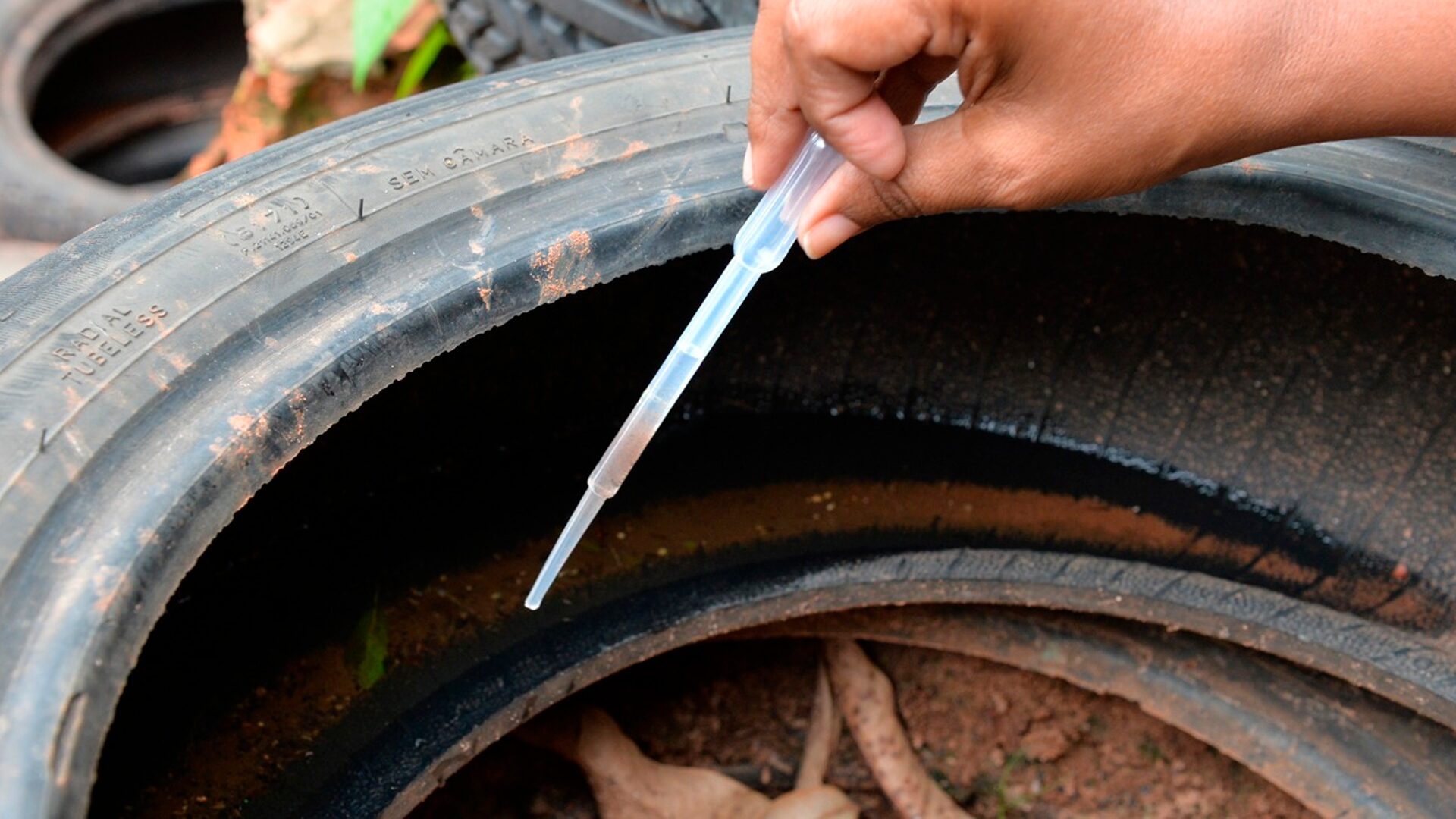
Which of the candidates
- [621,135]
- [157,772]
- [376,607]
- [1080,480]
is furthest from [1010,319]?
[157,772]

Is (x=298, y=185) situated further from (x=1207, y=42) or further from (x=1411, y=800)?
(x=1411, y=800)

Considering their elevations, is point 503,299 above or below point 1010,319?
below

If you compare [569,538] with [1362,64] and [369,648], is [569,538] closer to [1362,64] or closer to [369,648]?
[369,648]

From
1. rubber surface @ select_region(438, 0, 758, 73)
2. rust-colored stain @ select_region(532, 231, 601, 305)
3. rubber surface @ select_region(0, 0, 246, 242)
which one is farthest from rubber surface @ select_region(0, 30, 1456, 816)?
rubber surface @ select_region(0, 0, 246, 242)

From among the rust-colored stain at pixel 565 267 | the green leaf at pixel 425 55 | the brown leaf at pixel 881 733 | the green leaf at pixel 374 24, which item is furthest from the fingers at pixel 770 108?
the green leaf at pixel 425 55

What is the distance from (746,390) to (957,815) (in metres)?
0.46

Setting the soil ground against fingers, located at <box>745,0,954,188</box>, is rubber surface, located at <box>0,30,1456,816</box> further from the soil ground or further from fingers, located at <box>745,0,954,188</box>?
the soil ground

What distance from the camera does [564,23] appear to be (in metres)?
1.30

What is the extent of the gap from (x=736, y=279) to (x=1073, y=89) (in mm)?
204

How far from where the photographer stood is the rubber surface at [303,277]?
0.54 metres

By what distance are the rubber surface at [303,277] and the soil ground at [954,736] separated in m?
0.59

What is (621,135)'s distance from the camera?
79 centimetres

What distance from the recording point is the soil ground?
120 centimetres

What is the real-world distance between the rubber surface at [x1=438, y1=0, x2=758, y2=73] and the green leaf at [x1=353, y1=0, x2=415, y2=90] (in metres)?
0.17
